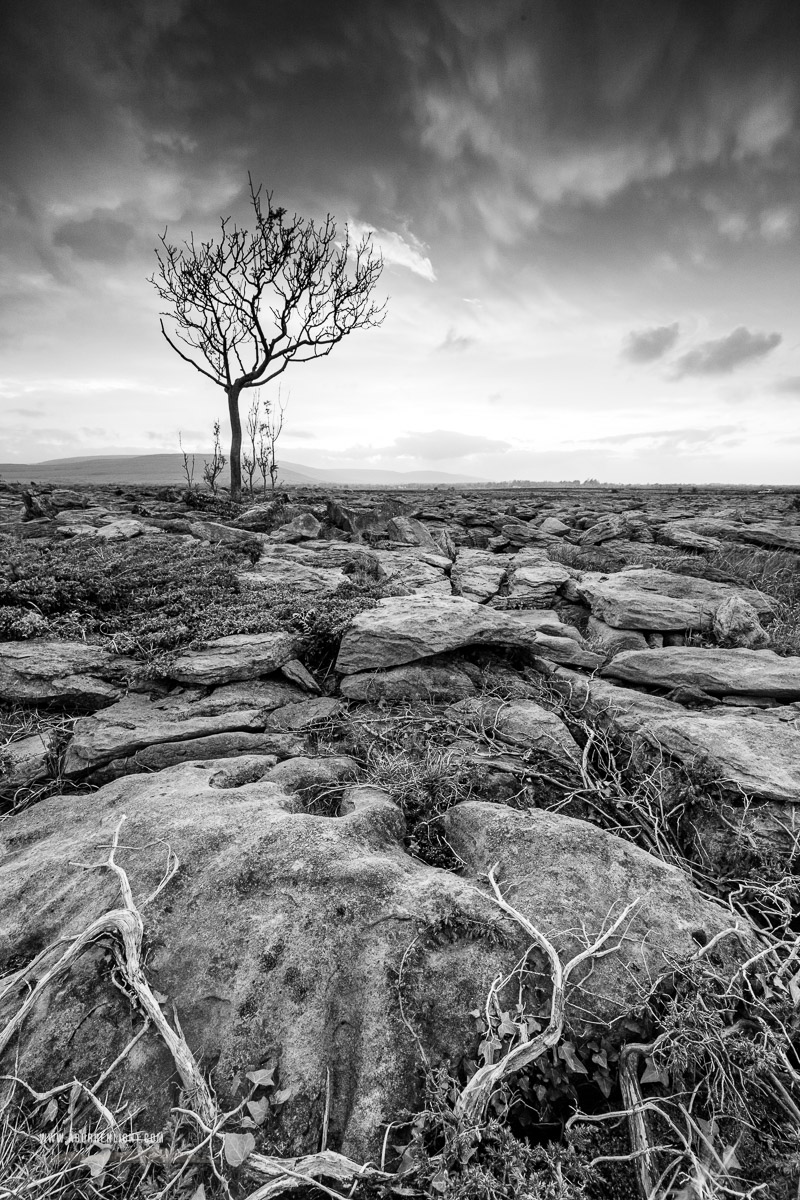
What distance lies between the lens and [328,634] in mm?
5297

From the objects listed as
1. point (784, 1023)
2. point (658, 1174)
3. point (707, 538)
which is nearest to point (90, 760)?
point (658, 1174)

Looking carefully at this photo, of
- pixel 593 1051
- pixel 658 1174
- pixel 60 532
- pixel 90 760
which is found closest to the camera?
pixel 658 1174

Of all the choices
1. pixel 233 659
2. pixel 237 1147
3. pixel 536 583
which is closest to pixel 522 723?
pixel 233 659

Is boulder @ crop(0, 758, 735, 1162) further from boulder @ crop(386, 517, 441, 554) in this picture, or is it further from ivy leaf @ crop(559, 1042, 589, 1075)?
boulder @ crop(386, 517, 441, 554)

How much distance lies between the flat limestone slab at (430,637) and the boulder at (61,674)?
6.84 feet

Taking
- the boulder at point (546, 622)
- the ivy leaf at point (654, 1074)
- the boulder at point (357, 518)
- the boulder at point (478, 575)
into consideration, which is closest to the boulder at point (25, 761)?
the ivy leaf at point (654, 1074)

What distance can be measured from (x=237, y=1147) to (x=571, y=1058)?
1.17 meters

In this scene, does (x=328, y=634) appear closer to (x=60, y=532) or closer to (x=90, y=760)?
(x=90, y=760)

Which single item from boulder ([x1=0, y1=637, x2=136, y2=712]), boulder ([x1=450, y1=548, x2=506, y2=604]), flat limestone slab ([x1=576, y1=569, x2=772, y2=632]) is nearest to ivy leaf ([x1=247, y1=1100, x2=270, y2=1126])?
boulder ([x1=0, y1=637, x2=136, y2=712])

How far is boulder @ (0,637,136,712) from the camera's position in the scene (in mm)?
4305

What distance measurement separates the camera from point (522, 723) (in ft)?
12.9

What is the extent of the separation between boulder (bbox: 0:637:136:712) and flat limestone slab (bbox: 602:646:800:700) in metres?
4.68

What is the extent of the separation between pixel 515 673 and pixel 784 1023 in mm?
3285

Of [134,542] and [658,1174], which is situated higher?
[134,542]
